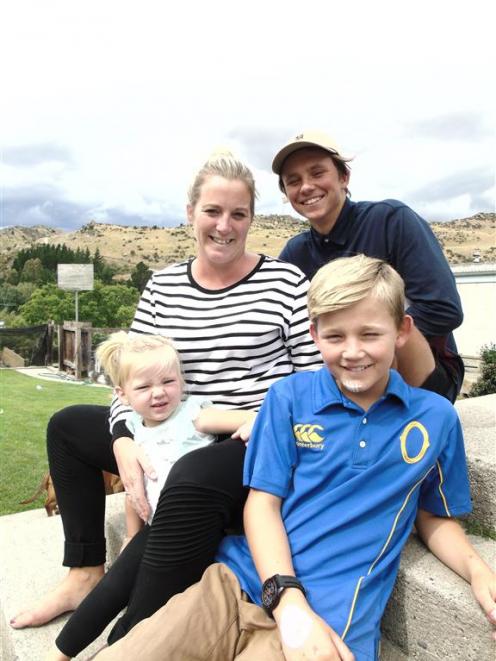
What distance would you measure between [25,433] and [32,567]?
5.23 metres

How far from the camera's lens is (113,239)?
87.8 metres

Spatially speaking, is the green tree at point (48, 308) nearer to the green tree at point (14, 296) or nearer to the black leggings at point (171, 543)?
the green tree at point (14, 296)

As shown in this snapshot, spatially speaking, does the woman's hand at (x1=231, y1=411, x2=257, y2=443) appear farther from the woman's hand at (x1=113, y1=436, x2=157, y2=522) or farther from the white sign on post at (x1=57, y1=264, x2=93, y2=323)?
the white sign on post at (x1=57, y1=264, x2=93, y2=323)

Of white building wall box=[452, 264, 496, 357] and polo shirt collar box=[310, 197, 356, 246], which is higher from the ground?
polo shirt collar box=[310, 197, 356, 246]

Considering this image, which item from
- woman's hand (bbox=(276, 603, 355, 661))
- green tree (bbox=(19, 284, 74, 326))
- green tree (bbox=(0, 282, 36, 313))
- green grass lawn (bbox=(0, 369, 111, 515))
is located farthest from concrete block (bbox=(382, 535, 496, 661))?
green tree (bbox=(0, 282, 36, 313))

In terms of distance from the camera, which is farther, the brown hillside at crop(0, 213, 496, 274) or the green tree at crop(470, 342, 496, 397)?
the brown hillside at crop(0, 213, 496, 274)

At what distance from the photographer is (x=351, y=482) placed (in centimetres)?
142

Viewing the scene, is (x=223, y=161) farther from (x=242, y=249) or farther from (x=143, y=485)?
(x=143, y=485)

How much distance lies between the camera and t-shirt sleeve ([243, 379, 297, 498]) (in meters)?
1.49

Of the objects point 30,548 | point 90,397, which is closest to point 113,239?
point 90,397

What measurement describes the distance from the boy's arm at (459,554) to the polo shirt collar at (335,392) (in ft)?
1.18

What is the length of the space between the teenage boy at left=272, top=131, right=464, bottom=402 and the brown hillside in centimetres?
4000

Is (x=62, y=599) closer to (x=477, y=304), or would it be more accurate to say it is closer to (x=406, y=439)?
(x=406, y=439)

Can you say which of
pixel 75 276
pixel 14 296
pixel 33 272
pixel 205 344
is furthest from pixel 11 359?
pixel 33 272
